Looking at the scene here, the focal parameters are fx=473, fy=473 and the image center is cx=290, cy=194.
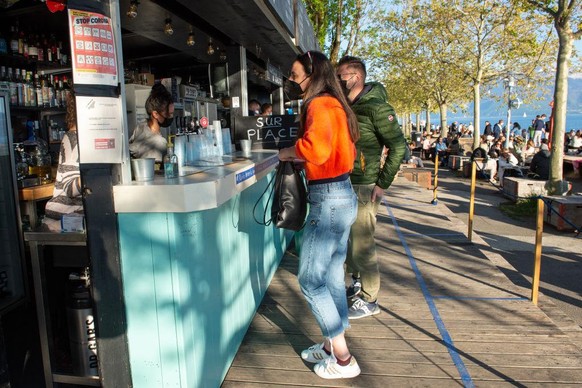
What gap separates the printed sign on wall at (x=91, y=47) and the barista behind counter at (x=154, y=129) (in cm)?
123

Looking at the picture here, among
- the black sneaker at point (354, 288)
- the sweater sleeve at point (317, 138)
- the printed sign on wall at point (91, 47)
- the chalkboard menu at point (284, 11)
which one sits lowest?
the black sneaker at point (354, 288)

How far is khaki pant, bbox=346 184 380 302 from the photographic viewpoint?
3793mm

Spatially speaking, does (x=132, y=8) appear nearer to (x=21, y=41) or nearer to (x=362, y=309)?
(x=21, y=41)

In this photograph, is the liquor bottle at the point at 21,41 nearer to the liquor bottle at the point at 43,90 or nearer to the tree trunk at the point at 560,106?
the liquor bottle at the point at 43,90

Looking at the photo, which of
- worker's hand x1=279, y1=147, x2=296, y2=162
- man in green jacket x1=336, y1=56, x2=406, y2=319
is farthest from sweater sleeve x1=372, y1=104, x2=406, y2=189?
worker's hand x1=279, y1=147, x2=296, y2=162

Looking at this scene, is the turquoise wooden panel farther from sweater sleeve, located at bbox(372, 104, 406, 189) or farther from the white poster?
sweater sleeve, located at bbox(372, 104, 406, 189)

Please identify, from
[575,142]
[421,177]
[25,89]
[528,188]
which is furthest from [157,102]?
[575,142]

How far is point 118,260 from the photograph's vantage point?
8.09 feet

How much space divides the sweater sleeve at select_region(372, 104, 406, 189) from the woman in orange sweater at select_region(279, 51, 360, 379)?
0.89 m

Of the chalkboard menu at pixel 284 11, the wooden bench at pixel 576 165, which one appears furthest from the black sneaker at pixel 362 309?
the wooden bench at pixel 576 165

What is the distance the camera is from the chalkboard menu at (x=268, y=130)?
4.87 metres

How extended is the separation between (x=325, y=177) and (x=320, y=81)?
0.55 metres

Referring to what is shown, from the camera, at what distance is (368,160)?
→ 377 centimetres

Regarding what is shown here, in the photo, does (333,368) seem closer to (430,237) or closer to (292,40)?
(430,237)
